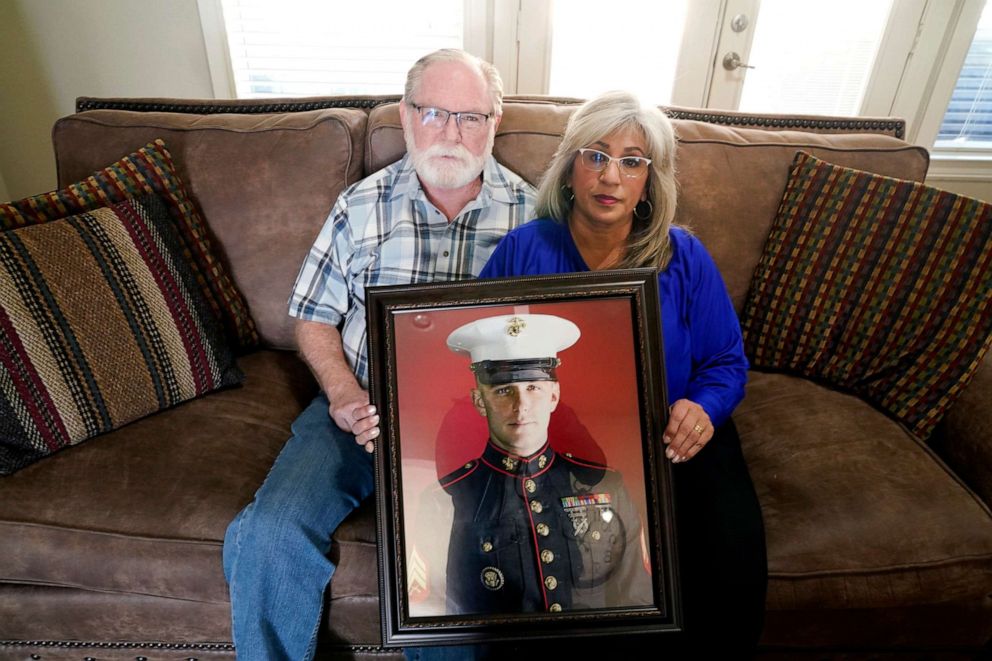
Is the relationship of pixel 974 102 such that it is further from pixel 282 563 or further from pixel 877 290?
pixel 282 563

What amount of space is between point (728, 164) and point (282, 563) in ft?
4.47

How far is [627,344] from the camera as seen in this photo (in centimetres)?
88

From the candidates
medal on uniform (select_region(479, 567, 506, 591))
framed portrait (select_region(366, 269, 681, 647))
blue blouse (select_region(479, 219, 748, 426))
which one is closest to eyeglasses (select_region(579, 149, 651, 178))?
blue blouse (select_region(479, 219, 748, 426))

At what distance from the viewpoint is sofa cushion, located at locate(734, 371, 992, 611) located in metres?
0.98

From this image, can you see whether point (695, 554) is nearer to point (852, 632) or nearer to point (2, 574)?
point (852, 632)

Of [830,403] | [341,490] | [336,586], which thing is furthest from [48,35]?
[830,403]

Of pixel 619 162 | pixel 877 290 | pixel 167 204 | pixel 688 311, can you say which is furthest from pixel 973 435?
pixel 167 204

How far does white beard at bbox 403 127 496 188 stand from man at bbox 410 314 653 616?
0.50 m

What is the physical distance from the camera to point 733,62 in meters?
2.13

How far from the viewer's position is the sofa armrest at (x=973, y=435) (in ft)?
3.53

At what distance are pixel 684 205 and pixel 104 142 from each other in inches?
59.1

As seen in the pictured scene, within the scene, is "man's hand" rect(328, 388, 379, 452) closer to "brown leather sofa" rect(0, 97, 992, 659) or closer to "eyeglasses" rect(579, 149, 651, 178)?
"brown leather sofa" rect(0, 97, 992, 659)

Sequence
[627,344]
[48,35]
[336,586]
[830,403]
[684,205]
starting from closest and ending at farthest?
1. [627,344]
2. [336,586]
3. [830,403]
4. [684,205]
5. [48,35]

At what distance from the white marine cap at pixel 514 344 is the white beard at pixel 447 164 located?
19.6 inches
